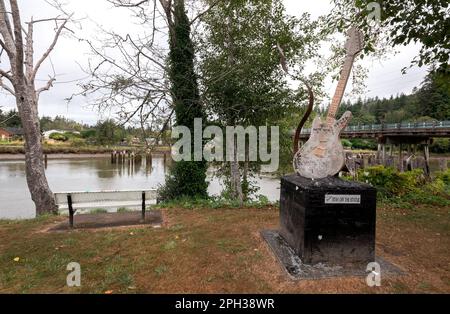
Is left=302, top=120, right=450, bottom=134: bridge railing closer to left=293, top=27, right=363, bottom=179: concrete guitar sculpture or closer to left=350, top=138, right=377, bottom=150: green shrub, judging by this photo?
left=293, top=27, right=363, bottom=179: concrete guitar sculpture

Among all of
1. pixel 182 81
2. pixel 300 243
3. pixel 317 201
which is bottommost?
pixel 300 243

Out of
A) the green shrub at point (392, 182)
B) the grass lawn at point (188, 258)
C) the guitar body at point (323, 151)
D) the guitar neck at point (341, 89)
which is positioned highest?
the guitar neck at point (341, 89)

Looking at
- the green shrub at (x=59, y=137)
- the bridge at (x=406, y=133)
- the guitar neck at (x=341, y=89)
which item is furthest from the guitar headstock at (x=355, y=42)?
the green shrub at (x=59, y=137)

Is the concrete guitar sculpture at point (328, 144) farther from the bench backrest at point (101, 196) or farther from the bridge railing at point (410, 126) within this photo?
the bridge railing at point (410, 126)

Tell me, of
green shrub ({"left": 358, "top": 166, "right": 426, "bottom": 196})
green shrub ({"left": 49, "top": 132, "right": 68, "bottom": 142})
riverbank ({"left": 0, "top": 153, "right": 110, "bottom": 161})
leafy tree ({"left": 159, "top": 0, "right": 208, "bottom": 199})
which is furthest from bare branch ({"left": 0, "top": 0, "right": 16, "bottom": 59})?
green shrub ({"left": 49, "top": 132, "right": 68, "bottom": 142})

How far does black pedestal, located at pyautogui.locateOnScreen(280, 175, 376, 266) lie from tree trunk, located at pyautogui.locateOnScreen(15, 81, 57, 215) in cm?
767

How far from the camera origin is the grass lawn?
9.54 feet

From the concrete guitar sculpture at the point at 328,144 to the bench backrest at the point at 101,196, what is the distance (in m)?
3.34

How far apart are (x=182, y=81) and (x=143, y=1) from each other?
286 centimetres

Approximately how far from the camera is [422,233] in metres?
4.92

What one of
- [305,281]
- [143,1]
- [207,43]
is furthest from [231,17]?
[305,281]

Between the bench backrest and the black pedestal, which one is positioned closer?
the black pedestal

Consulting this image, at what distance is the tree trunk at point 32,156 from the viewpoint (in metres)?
7.89
